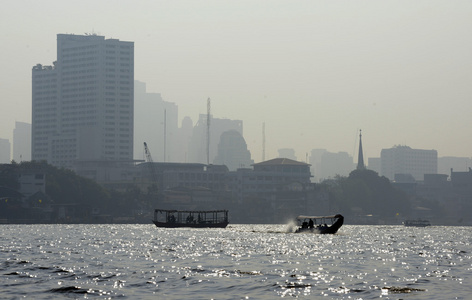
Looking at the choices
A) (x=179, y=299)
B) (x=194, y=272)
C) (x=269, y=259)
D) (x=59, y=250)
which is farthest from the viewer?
(x=59, y=250)

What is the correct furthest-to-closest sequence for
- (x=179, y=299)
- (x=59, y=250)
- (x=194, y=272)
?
(x=59, y=250) < (x=194, y=272) < (x=179, y=299)

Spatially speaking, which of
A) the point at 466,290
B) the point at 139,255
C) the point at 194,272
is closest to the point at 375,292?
the point at 466,290

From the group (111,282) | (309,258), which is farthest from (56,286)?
(309,258)

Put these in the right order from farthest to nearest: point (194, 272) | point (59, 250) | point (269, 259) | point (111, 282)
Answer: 1. point (59, 250)
2. point (269, 259)
3. point (194, 272)
4. point (111, 282)

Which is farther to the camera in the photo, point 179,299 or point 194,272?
point 194,272

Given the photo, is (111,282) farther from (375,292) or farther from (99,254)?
(99,254)

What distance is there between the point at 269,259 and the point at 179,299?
96.6ft

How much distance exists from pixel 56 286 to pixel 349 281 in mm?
18684

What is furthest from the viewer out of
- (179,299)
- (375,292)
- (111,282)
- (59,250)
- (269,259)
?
(59,250)

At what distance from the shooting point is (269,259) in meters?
71.0

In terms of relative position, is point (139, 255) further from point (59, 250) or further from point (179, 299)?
point (179, 299)

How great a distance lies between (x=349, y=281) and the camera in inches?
2048

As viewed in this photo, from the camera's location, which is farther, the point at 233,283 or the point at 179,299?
the point at 233,283

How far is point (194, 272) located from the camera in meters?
56.5
